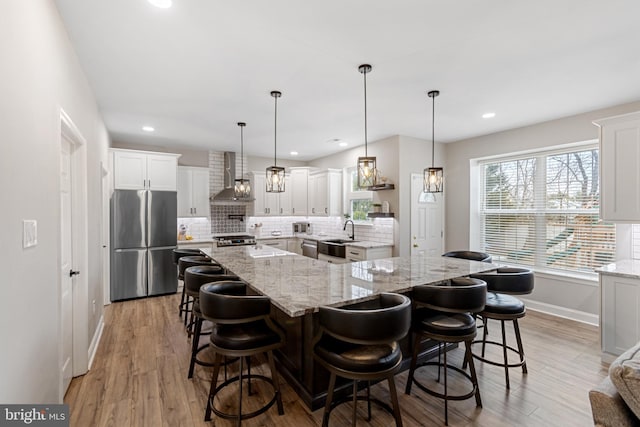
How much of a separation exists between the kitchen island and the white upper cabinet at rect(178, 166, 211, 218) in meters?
3.16

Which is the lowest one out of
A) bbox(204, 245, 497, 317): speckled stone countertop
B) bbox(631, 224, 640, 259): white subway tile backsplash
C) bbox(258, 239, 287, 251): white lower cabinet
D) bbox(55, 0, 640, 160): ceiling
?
bbox(258, 239, 287, 251): white lower cabinet

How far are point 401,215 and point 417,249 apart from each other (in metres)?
0.70

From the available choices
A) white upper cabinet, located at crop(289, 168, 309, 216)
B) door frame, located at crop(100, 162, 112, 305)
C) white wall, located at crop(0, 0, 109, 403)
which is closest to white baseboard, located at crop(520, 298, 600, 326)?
white upper cabinet, located at crop(289, 168, 309, 216)

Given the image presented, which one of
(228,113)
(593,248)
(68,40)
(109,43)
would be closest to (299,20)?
(109,43)

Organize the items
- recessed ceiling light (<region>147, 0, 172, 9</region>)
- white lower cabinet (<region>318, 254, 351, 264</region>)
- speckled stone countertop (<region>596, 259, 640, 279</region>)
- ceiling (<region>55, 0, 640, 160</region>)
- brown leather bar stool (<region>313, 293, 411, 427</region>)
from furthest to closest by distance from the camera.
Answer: white lower cabinet (<region>318, 254, 351, 264</region>)
speckled stone countertop (<region>596, 259, 640, 279</region>)
ceiling (<region>55, 0, 640, 160</region>)
recessed ceiling light (<region>147, 0, 172, 9</region>)
brown leather bar stool (<region>313, 293, 411, 427</region>)

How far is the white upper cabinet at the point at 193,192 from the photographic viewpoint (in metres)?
5.89

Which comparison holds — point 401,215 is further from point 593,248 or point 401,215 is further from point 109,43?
point 109,43

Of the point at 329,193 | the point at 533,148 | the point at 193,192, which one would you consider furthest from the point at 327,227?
the point at 533,148

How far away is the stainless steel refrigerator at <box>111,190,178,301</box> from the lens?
4758 millimetres

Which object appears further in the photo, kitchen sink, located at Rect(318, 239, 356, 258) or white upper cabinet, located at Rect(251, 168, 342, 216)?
white upper cabinet, located at Rect(251, 168, 342, 216)

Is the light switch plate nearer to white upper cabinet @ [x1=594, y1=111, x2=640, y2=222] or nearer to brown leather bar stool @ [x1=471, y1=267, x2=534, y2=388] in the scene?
brown leather bar stool @ [x1=471, y1=267, x2=534, y2=388]

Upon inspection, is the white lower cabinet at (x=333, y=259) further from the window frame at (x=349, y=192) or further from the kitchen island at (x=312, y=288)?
the kitchen island at (x=312, y=288)

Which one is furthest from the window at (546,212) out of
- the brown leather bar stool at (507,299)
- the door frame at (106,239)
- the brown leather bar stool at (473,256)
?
the door frame at (106,239)

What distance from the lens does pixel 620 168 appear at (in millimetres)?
3062
